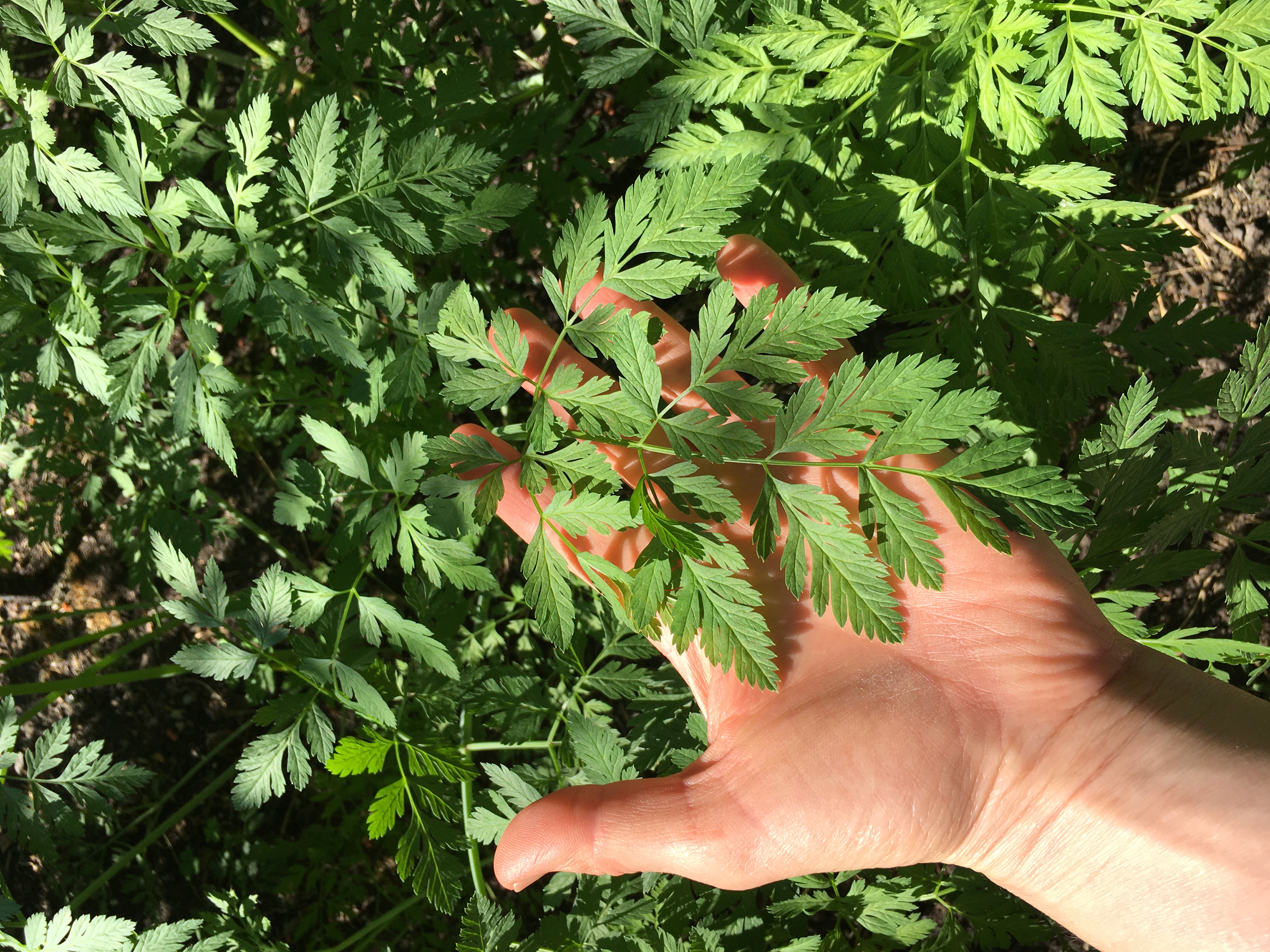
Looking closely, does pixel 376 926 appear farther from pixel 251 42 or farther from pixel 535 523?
pixel 251 42

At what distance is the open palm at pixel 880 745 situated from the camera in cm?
187

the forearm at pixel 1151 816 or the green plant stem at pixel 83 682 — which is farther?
the green plant stem at pixel 83 682

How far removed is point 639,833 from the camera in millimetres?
1912

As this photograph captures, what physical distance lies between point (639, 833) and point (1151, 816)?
1174 millimetres

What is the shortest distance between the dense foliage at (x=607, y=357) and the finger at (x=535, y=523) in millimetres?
56

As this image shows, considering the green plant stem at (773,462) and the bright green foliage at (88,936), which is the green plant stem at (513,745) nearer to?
the bright green foliage at (88,936)

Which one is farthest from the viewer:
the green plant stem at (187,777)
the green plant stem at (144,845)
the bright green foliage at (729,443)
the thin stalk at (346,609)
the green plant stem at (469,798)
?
the green plant stem at (187,777)

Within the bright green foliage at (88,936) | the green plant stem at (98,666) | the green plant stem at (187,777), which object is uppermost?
the green plant stem at (98,666)

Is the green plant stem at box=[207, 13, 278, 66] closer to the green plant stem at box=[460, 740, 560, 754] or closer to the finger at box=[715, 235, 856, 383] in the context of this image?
the finger at box=[715, 235, 856, 383]

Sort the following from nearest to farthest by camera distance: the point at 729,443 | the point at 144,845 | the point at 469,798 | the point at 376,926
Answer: the point at 729,443, the point at 469,798, the point at 376,926, the point at 144,845

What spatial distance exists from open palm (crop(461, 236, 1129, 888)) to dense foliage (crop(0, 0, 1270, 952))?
155 mm

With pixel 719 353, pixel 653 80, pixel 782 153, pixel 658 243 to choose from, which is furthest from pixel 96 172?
pixel 653 80

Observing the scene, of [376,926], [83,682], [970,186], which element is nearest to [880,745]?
[970,186]

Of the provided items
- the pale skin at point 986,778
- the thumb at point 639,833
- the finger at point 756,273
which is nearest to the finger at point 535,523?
the pale skin at point 986,778
